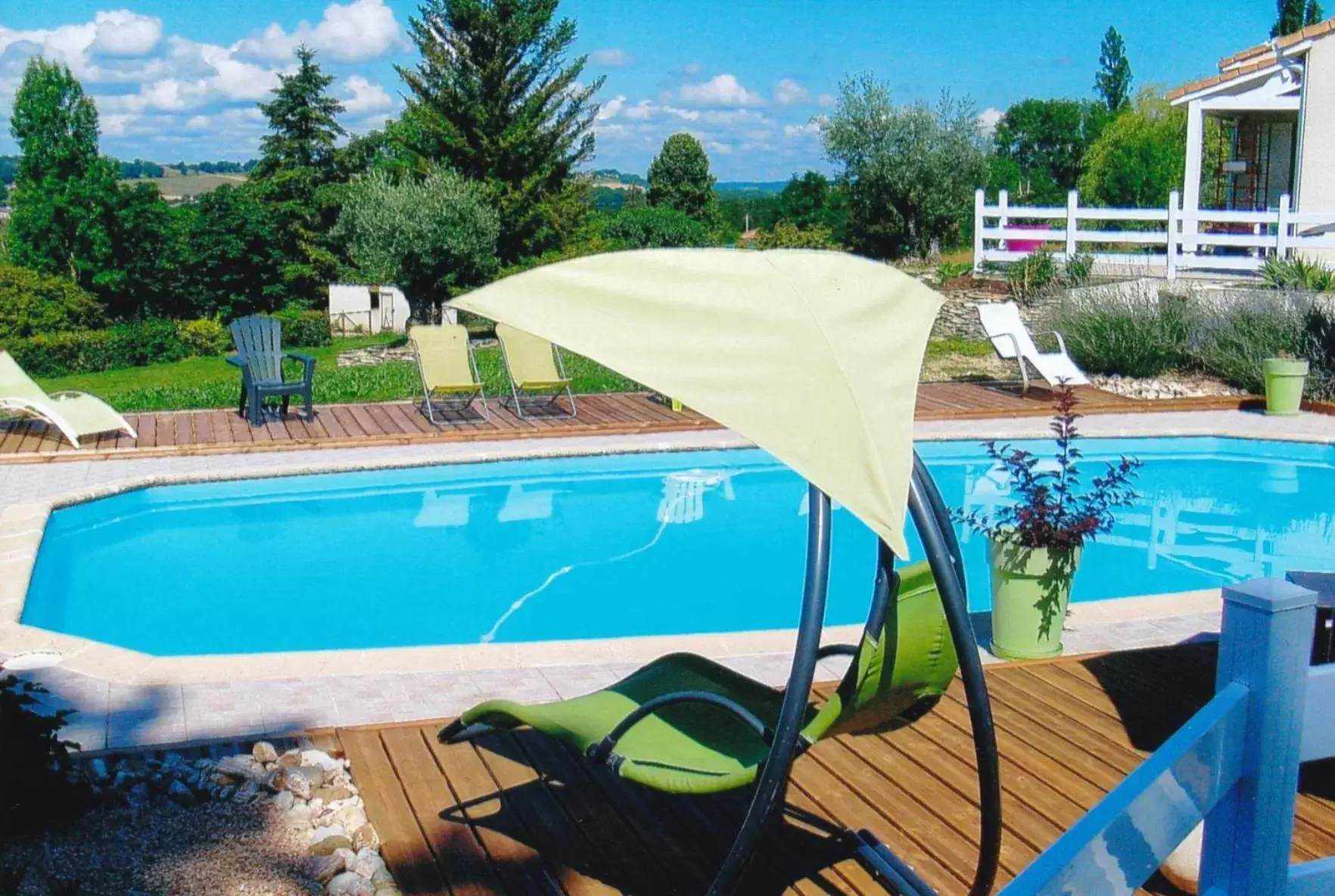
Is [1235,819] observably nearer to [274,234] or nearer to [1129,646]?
[1129,646]

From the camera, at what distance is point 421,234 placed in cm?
2111

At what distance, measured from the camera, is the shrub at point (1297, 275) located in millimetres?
14250

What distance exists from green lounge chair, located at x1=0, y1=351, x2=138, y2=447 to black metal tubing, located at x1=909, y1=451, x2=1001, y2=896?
9.23 m

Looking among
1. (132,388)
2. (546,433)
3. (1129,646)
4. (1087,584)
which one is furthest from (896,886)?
(132,388)

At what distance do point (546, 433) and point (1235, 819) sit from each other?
9.32m

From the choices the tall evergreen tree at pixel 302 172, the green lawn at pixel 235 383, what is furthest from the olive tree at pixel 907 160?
the tall evergreen tree at pixel 302 172

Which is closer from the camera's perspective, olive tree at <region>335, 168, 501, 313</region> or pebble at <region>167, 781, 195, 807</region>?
pebble at <region>167, 781, 195, 807</region>

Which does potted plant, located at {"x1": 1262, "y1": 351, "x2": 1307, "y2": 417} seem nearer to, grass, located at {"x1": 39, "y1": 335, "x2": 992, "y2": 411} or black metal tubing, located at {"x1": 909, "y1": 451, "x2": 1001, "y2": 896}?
grass, located at {"x1": 39, "y1": 335, "x2": 992, "y2": 411}

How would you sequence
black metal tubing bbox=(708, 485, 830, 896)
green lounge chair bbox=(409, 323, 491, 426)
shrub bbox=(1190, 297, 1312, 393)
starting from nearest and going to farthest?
black metal tubing bbox=(708, 485, 830, 896) < green lounge chair bbox=(409, 323, 491, 426) < shrub bbox=(1190, 297, 1312, 393)

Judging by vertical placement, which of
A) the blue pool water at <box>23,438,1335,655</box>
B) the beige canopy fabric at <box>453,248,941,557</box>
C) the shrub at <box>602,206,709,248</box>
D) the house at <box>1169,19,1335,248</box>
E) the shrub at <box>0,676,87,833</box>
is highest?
the house at <box>1169,19,1335,248</box>

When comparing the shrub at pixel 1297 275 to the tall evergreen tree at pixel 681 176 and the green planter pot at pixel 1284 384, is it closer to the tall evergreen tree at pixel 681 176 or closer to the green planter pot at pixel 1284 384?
the green planter pot at pixel 1284 384

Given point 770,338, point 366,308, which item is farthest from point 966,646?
point 366,308

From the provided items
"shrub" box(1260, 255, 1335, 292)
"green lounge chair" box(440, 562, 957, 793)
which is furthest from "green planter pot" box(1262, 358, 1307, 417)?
"green lounge chair" box(440, 562, 957, 793)

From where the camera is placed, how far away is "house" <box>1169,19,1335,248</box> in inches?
704
